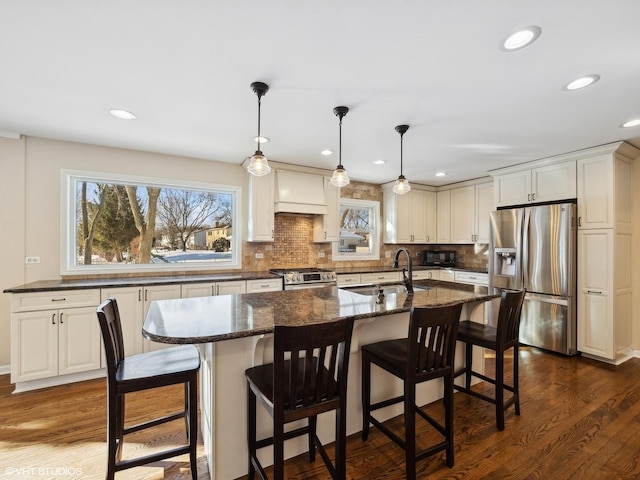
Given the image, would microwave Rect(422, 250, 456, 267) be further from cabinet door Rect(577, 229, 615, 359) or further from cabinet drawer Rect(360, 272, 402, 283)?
cabinet door Rect(577, 229, 615, 359)

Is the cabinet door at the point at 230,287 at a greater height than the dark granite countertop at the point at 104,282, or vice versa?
the dark granite countertop at the point at 104,282

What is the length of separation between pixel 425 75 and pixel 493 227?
9.84 ft

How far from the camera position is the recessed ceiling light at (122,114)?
8.30 ft

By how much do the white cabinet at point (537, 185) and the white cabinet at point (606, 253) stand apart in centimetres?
12

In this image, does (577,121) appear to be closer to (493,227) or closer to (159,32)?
(493,227)

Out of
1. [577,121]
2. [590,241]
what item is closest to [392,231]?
[590,241]

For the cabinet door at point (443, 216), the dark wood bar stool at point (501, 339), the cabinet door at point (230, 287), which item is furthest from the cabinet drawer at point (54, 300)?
the cabinet door at point (443, 216)

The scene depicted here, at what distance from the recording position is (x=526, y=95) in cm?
225

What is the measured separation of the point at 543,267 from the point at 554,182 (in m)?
1.08

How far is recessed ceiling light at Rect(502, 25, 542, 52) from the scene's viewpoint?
156 cm

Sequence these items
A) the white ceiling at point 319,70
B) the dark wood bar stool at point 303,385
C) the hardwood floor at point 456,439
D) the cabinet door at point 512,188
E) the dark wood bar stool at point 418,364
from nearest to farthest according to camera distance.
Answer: the dark wood bar stool at point 303,385, the white ceiling at point 319,70, the dark wood bar stool at point 418,364, the hardwood floor at point 456,439, the cabinet door at point 512,188

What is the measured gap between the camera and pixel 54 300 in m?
2.83

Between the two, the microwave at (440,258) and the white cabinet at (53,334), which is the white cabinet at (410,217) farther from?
the white cabinet at (53,334)

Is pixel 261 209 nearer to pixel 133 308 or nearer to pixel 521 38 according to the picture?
pixel 133 308
